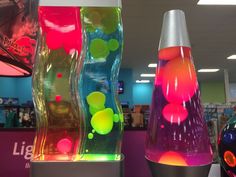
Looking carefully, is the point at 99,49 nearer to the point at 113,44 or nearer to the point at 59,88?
the point at 113,44

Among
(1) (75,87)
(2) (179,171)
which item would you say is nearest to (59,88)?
(1) (75,87)

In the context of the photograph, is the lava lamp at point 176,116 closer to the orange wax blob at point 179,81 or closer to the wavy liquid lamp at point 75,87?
the orange wax blob at point 179,81

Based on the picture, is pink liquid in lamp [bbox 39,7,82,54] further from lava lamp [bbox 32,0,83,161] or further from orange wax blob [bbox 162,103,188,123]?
orange wax blob [bbox 162,103,188,123]

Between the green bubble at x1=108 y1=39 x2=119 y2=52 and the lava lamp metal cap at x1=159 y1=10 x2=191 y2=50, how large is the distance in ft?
0.41

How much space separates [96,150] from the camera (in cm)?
75


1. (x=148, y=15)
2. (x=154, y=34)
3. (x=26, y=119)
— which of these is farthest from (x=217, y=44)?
(x=26, y=119)

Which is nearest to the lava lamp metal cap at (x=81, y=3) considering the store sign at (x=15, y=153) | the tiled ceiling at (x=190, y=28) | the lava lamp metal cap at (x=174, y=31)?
the lava lamp metal cap at (x=174, y=31)

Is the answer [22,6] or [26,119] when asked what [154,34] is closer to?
[26,119]

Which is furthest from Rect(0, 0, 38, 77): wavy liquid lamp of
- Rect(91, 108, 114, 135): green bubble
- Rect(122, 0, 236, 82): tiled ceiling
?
Rect(122, 0, 236, 82): tiled ceiling

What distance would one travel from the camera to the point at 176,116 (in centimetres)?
66

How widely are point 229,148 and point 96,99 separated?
0.39 m

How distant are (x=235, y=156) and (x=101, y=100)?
0.39 meters

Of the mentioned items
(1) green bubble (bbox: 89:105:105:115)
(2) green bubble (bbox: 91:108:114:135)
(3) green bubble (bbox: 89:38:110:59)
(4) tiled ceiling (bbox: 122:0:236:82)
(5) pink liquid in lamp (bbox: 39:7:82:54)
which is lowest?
(2) green bubble (bbox: 91:108:114:135)

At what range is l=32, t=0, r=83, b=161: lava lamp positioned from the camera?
0.73 meters
